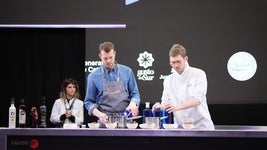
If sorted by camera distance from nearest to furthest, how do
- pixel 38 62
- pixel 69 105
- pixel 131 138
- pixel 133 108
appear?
pixel 131 138 → pixel 133 108 → pixel 69 105 → pixel 38 62

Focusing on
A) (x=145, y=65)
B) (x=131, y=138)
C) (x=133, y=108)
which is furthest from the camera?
(x=145, y=65)

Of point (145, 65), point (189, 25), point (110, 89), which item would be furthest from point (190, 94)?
point (189, 25)

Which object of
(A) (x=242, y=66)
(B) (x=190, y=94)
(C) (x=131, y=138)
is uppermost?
(A) (x=242, y=66)

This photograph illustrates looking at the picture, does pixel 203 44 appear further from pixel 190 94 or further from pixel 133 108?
pixel 133 108

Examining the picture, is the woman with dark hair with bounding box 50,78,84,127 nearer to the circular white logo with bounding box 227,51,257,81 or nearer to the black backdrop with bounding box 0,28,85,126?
the black backdrop with bounding box 0,28,85,126

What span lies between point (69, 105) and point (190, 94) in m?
1.88

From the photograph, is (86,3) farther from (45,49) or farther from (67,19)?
(45,49)

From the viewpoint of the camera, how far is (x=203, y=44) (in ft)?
17.4

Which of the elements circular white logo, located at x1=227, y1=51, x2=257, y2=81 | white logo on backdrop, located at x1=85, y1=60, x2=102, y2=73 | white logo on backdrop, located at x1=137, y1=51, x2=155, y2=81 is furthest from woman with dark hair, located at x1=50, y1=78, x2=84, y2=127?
circular white logo, located at x1=227, y1=51, x2=257, y2=81

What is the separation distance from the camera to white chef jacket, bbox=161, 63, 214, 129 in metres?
3.67

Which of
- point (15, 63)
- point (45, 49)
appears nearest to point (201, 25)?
point (45, 49)

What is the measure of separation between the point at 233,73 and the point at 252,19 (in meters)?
0.62

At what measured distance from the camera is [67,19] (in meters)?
5.43

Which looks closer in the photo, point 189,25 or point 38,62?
point 189,25
